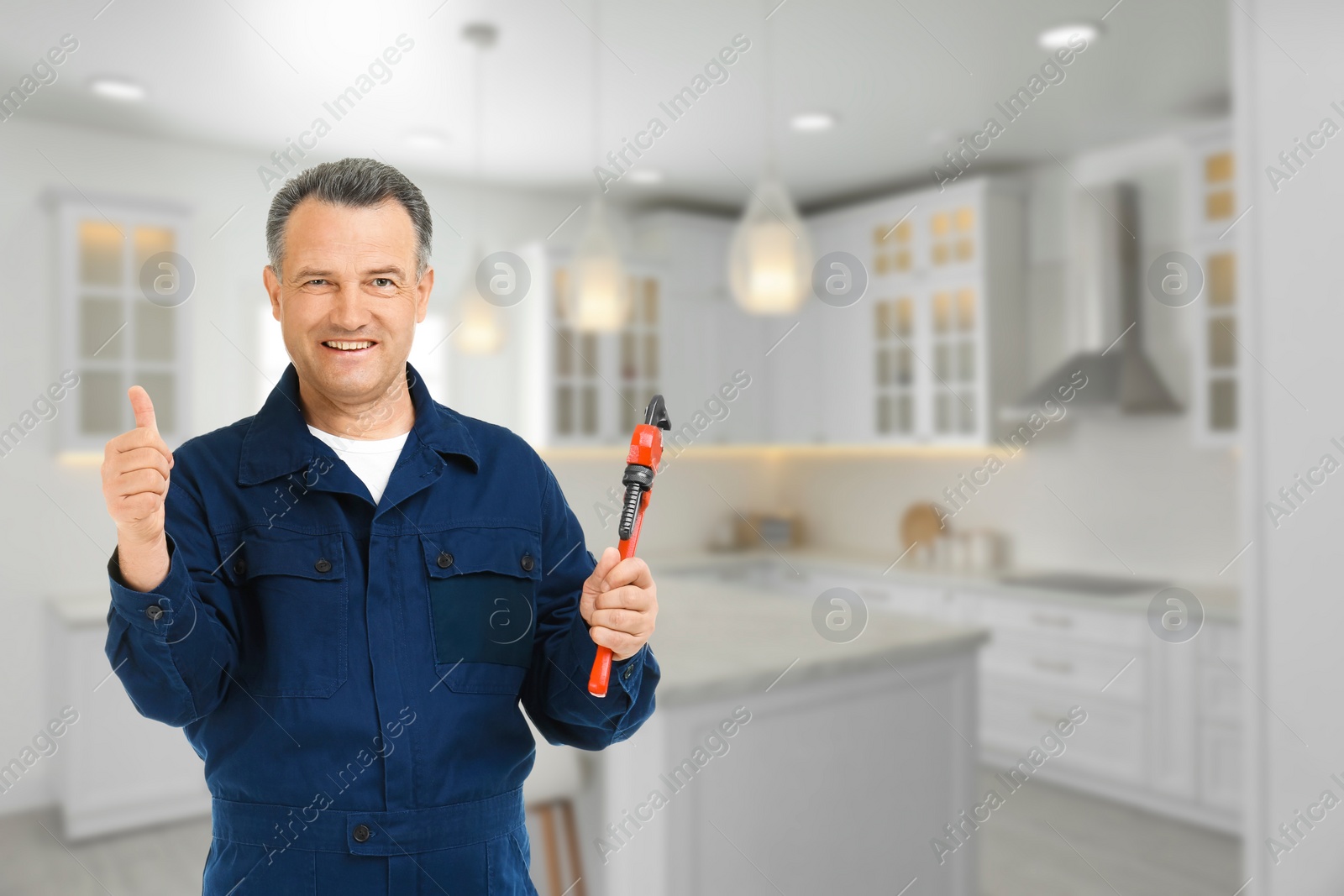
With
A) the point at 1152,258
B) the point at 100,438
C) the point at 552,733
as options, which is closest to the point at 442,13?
the point at 100,438

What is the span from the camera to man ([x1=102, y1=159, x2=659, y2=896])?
61cm

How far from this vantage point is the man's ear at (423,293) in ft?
2.13

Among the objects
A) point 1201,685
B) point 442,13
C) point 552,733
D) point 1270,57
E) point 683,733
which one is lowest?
point 1201,685

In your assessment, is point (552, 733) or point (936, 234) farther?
point (936, 234)

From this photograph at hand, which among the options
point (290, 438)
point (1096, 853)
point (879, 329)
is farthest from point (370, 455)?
point (879, 329)

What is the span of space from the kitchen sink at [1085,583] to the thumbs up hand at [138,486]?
99.6 inches

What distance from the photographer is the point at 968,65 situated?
224 centimetres

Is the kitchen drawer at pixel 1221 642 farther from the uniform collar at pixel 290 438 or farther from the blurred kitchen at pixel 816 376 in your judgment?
the uniform collar at pixel 290 438

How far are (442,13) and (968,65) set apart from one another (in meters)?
1.30

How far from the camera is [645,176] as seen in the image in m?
3.00

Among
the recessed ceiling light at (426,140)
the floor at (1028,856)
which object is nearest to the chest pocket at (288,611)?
the floor at (1028,856)

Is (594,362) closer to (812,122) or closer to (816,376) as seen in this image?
(816,376)

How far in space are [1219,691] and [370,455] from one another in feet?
7.77

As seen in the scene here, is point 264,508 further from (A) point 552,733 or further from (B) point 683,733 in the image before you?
(B) point 683,733
